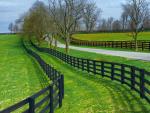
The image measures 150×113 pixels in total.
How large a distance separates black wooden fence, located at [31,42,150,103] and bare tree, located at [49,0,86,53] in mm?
19118

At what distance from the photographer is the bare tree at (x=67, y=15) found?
62.9 metres

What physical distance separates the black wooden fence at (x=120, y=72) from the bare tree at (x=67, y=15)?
19.1 m

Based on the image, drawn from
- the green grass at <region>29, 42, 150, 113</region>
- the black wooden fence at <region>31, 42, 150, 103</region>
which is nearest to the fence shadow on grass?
the green grass at <region>29, 42, 150, 113</region>

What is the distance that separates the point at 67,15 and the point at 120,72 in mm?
38245

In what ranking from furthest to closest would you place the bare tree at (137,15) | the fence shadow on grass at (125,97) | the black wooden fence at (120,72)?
the bare tree at (137,15) < the black wooden fence at (120,72) < the fence shadow on grass at (125,97)

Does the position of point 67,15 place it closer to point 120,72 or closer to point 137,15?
point 137,15

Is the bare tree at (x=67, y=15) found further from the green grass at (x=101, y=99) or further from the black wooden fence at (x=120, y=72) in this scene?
the green grass at (x=101, y=99)

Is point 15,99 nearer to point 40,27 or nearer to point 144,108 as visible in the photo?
point 144,108

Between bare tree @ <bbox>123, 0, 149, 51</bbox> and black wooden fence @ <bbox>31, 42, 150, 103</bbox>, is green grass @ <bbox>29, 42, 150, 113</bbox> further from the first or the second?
bare tree @ <bbox>123, 0, 149, 51</bbox>

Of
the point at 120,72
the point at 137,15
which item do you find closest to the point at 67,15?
the point at 137,15

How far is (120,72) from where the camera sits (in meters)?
26.2

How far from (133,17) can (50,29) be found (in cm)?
3164

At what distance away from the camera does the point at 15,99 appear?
1975 cm

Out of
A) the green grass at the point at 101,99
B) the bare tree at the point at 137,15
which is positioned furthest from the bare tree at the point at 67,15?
the green grass at the point at 101,99
